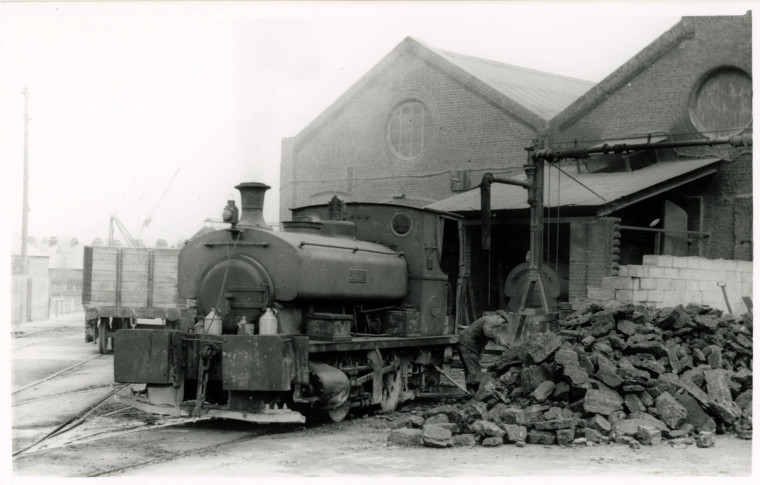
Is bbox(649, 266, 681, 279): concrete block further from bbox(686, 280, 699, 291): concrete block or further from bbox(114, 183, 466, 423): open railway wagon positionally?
bbox(114, 183, 466, 423): open railway wagon

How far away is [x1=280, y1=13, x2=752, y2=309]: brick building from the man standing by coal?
518cm

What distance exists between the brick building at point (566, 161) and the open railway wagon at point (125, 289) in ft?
23.1

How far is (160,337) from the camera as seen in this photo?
8.79 metres

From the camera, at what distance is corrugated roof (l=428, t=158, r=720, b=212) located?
17812 millimetres

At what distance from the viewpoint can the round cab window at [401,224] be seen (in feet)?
37.7

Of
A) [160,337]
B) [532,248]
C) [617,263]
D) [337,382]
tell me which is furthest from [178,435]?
[617,263]

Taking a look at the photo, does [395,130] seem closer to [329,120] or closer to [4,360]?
[329,120]

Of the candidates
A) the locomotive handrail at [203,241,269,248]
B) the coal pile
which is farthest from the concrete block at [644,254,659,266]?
the locomotive handrail at [203,241,269,248]

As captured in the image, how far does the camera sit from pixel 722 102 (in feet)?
64.2

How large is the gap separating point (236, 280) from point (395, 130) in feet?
57.9

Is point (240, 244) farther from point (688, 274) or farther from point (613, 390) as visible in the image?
point (688, 274)

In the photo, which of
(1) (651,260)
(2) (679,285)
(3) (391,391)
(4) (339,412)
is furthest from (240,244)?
(2) (679,285)

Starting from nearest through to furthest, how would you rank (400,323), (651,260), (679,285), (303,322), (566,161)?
1. (303,322)
2. (400,323)
3. (651,260)
4. (679,285)
5. (566,161)

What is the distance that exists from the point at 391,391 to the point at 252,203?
3151mm
